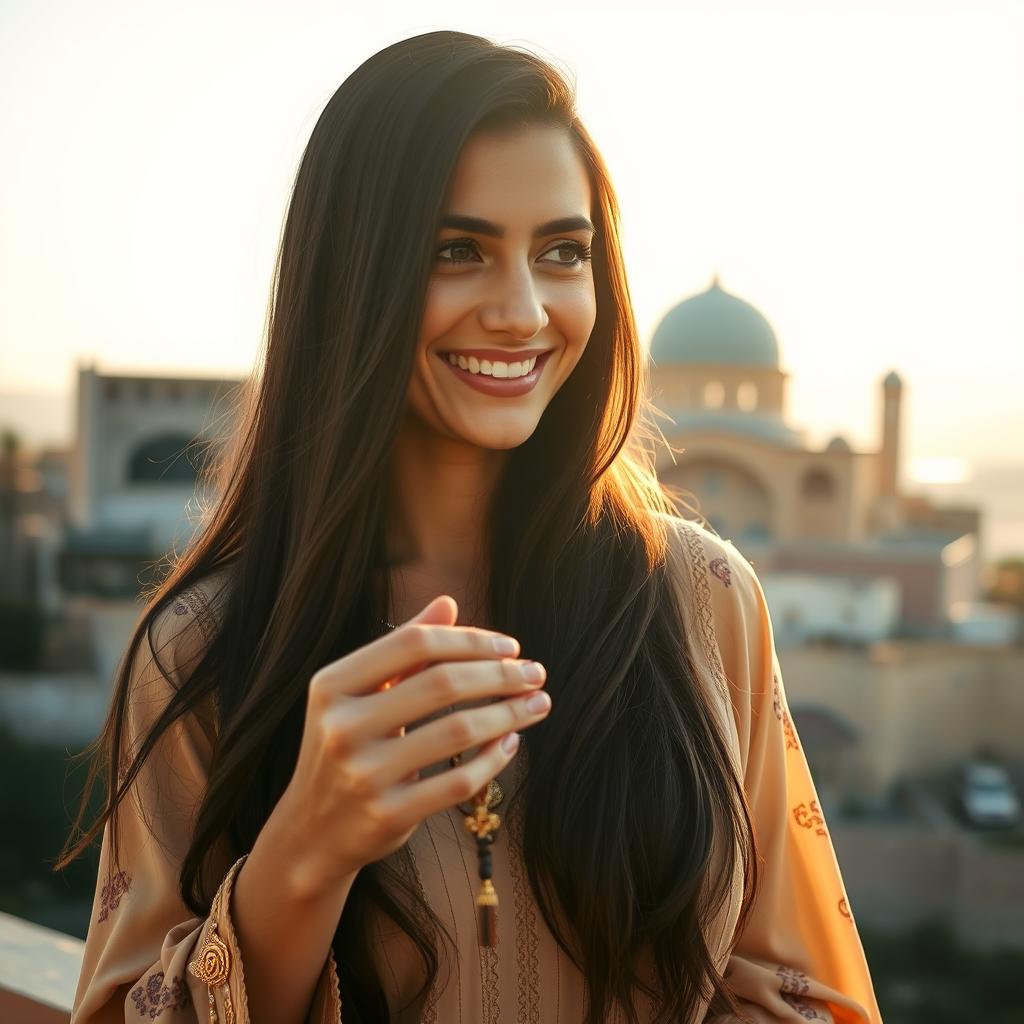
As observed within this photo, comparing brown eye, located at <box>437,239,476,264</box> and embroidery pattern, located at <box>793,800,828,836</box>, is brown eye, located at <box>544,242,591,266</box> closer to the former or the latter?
brown eye, located at <box>437,239,476,264</box>

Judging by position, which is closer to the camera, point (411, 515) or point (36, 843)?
point (411, 515)

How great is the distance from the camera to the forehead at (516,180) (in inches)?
43.9

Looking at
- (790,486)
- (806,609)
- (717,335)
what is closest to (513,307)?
(806,609)

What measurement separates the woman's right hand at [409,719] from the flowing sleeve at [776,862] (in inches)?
Result: 18.5

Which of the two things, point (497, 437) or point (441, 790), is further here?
point (497, 437)

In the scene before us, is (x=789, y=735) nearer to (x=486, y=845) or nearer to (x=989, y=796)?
(x=486, y=845)

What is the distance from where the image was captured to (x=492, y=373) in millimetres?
1152

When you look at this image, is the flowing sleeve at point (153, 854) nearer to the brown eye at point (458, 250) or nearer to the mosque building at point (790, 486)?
the brown eye at point (458, 250)

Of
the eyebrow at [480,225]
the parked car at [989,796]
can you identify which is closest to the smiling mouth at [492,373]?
the eyebrow at [480,225]

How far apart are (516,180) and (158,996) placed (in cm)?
73

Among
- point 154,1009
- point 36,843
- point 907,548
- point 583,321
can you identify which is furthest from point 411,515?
point 907,548

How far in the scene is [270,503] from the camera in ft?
4.03

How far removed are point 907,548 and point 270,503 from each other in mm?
14688

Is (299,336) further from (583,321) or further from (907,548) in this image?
(907,548)
